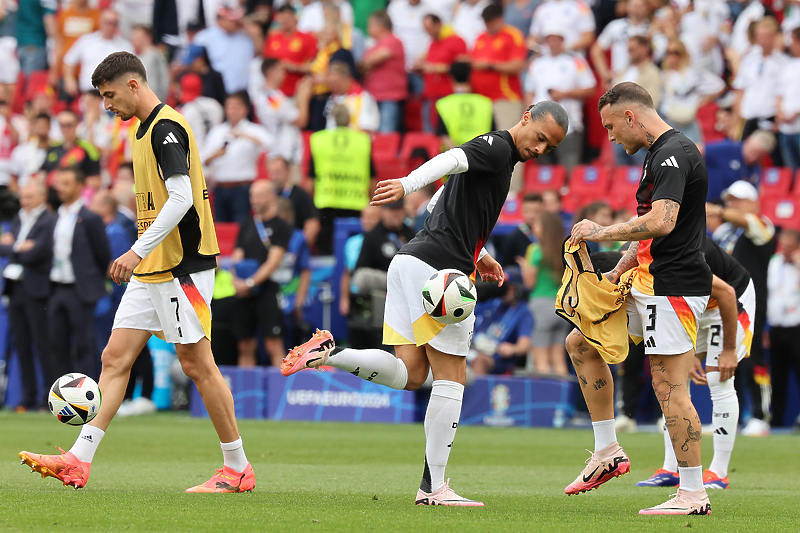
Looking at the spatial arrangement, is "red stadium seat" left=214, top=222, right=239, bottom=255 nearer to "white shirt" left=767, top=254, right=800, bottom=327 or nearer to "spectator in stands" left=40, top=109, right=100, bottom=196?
"spectator in stands" left=40, top=109, right=100, bottom=196

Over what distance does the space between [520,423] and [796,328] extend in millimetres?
3596

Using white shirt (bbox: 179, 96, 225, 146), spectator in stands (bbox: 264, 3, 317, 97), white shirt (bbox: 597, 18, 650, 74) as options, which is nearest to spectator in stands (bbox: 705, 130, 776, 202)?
white shirt (bbox: 597, 18, 650, 74)

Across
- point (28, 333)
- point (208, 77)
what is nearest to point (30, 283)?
point (28, 333)

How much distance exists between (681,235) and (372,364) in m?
1.87

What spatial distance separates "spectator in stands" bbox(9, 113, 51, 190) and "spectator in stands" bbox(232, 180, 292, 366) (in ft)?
17.8

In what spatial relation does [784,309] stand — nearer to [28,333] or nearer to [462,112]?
[462,112]

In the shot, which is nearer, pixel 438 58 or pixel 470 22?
pixel 438 58

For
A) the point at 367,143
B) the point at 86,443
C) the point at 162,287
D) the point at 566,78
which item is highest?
the point at 566,78

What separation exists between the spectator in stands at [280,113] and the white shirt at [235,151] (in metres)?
0.88

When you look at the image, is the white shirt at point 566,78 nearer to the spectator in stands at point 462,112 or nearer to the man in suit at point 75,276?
the spectator in stands at point 462,112

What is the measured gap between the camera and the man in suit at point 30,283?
13281 millimetres

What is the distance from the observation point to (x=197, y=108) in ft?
56.4

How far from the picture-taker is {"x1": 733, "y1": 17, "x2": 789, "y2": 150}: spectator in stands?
14.9 m

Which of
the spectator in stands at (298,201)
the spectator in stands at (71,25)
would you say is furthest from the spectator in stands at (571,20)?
the spectator in stands at (71,25)
